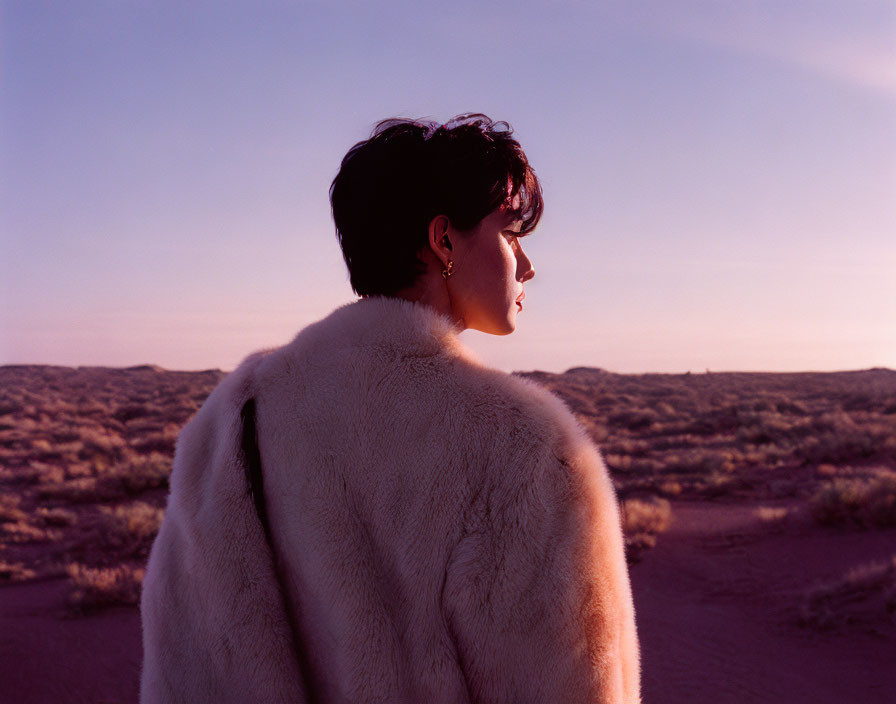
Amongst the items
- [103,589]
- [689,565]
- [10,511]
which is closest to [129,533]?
[103,589]

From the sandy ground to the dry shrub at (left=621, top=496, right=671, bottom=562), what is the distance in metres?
0.17

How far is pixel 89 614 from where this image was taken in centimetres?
724

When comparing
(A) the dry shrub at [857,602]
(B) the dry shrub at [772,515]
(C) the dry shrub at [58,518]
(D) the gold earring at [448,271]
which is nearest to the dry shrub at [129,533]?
(C) the dry shrub at [58,518]

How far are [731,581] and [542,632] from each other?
8160mm

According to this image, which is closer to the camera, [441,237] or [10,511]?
[441,237]

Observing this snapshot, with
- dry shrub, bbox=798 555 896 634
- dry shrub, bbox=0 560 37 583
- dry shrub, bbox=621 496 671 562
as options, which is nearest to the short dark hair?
dry shrub, bbox=798 555 896 634

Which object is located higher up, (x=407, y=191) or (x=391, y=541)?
(x=407, y=191)

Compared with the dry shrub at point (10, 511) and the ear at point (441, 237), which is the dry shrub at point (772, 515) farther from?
the dry shrub at point (10, 511)

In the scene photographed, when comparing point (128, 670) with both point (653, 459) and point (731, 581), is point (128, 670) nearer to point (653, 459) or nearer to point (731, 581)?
point (731, 581)

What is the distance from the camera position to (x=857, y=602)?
711cm

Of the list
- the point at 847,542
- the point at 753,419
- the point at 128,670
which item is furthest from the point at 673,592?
the point at 753,419

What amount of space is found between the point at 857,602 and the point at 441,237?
7678 millimetres

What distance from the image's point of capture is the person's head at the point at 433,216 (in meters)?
1.36

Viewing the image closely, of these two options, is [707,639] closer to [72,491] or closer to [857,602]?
[857,602]
